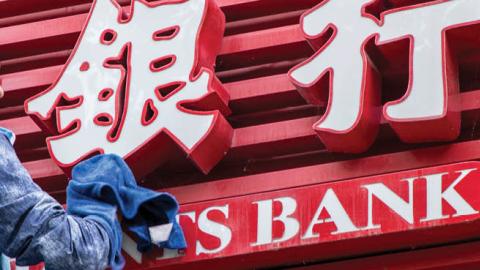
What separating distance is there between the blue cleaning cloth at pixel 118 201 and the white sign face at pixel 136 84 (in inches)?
15.9

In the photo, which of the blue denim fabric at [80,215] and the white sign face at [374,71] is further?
the white sign face at [374,71]

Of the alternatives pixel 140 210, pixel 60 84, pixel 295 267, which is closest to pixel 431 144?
pixel 295 267

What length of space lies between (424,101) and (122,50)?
5.59 ft

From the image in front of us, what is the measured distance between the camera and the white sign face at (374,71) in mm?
7891

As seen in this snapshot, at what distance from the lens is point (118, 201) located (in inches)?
305

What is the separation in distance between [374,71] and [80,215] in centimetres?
163

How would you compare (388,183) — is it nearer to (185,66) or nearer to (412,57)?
(412,57)

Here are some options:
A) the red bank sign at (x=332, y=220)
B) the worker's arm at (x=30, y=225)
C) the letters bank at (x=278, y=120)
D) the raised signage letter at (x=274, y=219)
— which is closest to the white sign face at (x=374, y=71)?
the letters bank at (x=278, y=120)

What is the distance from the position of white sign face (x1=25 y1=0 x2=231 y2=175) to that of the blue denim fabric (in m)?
0.44

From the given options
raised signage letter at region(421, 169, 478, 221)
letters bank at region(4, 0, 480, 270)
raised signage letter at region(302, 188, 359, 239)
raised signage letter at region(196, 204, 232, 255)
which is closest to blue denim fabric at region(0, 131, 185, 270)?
raised signage letter at region(196, 204, 232, 255)

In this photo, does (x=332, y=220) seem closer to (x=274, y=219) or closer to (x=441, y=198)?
(x=274, y=219)

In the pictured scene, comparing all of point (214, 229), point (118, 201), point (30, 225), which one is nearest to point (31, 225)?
point (30, 225)

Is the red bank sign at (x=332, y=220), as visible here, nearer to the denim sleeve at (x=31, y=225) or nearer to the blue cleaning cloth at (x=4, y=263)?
the blue cleaning cloth at (x=4, y=263)

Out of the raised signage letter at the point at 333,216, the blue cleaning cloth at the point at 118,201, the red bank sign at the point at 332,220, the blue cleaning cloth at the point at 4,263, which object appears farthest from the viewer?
the raised signage letter at the point at 333,216
